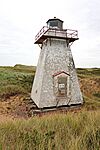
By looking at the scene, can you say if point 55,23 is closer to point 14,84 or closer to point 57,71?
point 57,71

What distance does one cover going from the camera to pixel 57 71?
17.9 meters

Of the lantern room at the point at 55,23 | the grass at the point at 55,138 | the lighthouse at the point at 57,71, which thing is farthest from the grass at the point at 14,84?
the grass at the point at 55,138

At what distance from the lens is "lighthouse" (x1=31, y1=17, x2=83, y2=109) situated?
17.4m

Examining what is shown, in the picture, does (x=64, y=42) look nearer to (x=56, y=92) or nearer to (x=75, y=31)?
(x=75, y=31)

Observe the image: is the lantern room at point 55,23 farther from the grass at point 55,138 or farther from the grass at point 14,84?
the grass at point 55,138

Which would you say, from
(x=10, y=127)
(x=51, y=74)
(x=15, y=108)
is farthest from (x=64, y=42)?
(x=10, y=127)

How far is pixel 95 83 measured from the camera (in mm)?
33875

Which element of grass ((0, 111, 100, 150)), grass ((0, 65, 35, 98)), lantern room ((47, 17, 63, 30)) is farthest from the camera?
grass ((0, 65, 35, 98))

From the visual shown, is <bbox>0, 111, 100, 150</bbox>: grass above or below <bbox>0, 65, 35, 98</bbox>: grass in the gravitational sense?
below

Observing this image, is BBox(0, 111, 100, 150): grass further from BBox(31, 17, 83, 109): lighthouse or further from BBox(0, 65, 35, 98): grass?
BBox(0, 65, 35, 98): grass

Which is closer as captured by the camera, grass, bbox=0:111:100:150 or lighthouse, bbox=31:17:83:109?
grass, bbox=0:111:100:150

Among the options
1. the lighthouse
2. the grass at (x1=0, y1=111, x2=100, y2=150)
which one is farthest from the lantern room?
the grass at (x1=0, y1=111, x2=100, y2=150)

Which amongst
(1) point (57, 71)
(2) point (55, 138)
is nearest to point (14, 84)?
(1) point (57, 71)

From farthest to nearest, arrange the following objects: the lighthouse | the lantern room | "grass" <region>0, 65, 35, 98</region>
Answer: "grass" <region>0, 65, 35, 98</region>, the lantern room, the lighthouse
